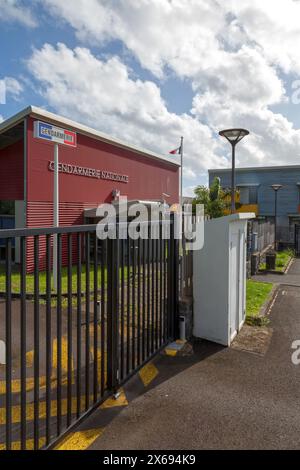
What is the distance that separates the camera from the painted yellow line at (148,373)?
13.9 feet

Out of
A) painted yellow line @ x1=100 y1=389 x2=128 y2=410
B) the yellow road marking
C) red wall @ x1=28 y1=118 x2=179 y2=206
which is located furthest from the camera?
red wall @ x1=28 y1=118 x2=179 y2=206

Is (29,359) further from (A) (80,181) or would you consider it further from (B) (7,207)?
(A) (80,181)

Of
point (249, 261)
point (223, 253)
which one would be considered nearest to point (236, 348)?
point (223, 253)

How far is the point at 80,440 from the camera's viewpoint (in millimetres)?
3107

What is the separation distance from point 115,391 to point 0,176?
1313cm

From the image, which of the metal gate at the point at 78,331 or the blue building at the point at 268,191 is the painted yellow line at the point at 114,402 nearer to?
the metal gate at the point at 78,331

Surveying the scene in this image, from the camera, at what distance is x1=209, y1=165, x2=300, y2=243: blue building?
2792cm

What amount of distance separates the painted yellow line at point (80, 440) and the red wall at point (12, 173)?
1183 cm

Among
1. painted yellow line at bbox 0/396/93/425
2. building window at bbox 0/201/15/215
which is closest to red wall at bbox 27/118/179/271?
building window at bbox 0/201/15/215

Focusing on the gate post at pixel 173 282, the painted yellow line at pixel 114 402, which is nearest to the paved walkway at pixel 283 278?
the gate post at pixel 173 282

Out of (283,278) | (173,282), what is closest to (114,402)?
(173,282)

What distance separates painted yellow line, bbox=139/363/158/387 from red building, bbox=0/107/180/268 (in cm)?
770

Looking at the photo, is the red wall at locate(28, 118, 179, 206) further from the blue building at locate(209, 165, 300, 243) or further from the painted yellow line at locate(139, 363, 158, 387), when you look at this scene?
the painted yellow line at locate(139, 363, 158, 387)

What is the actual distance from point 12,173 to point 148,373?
12184 millimetres
